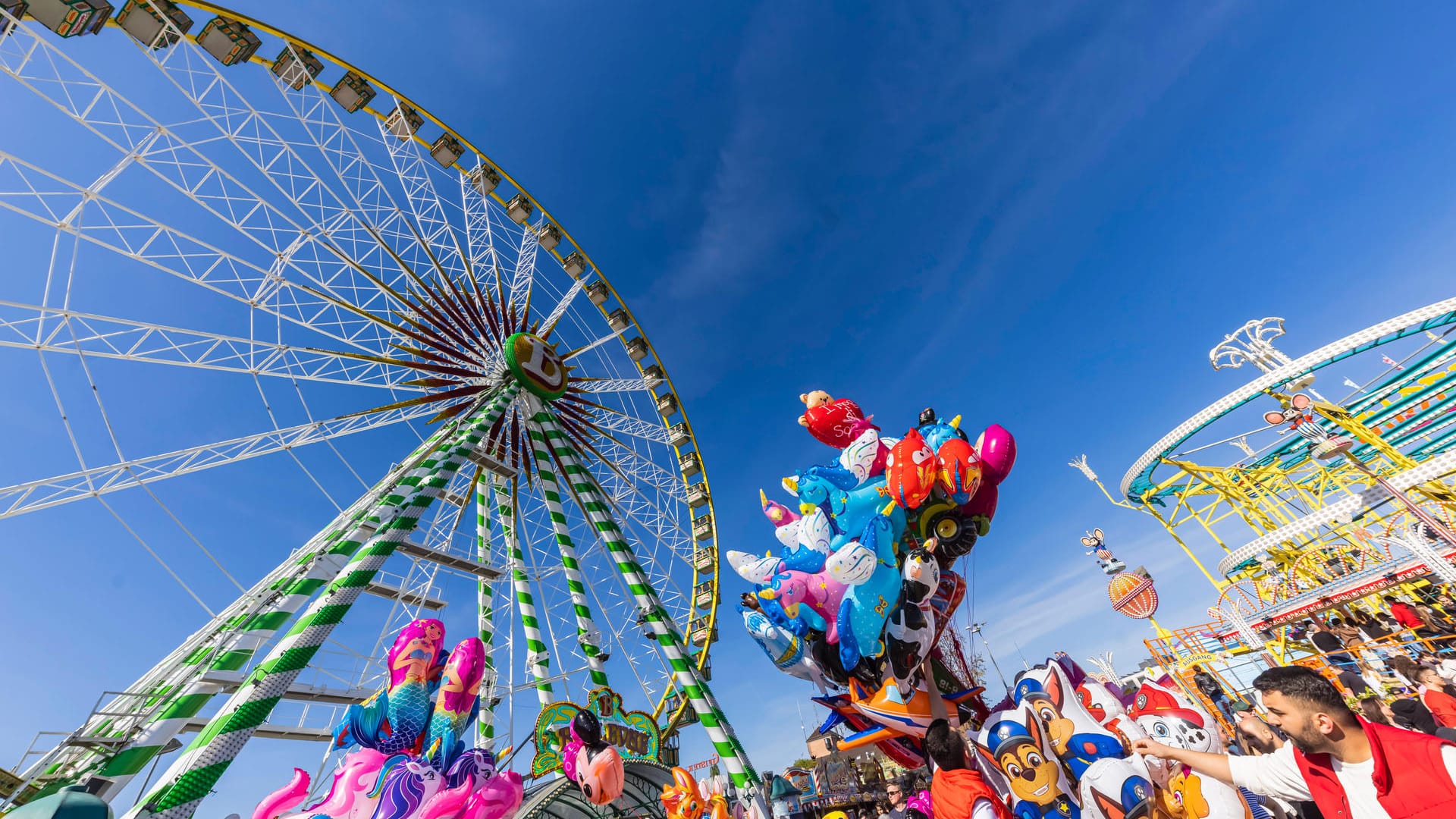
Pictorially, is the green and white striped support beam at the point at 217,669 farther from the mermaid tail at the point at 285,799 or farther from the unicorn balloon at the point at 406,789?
the unicorn balloon at the point at 406,789

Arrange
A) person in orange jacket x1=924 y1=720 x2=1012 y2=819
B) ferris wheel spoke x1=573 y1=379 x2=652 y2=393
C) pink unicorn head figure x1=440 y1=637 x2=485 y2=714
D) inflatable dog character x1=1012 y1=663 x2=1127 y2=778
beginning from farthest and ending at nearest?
1. ferris wheel spoke x1=573 y1=379 x2=652 y2=393
2. pink unicorn head figure x1=440 y1=637 x2=485 y2=714
3. person in orange jacket x1=924 y1=720 x2=1012 y2=819
4. inflatable dog character x1=1012 y1=663 x2=1127 y2=778

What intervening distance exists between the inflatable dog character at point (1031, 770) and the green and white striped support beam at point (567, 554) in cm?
812

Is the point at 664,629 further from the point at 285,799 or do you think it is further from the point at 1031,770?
the point at 1031,770

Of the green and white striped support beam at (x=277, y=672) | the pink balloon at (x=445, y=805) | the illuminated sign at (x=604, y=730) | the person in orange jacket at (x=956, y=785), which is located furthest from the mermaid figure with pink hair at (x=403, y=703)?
the person in orange jacket at (x=956, y=785)

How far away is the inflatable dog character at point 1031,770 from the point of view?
4.12 meters

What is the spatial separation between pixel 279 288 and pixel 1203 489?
944 inches

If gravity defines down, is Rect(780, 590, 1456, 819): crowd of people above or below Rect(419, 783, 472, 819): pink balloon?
below

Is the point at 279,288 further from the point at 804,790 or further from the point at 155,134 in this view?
the point at 804,790

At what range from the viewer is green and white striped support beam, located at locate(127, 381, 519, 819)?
5.54 m

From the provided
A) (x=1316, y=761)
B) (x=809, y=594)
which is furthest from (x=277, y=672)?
(x=1316, y=761)

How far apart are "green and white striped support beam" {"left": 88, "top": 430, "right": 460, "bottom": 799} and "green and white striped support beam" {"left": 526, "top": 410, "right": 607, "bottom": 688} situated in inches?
84.1

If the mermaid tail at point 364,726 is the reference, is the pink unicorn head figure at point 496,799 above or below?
below

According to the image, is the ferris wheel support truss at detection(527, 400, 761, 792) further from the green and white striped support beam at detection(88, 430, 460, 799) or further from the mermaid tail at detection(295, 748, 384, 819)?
the mermaid tail at detection(295, 748, 384, 819)

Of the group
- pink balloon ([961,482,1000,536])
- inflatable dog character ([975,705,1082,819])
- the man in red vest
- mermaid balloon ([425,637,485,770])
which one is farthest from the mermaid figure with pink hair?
pink balloon ([961,482,1000,536])
